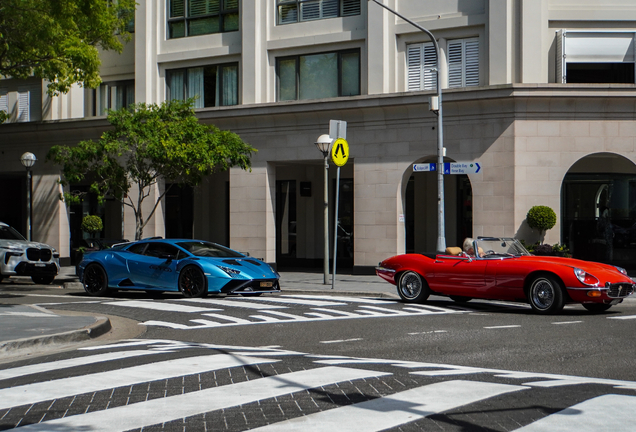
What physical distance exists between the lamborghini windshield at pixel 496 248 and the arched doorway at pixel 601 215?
10288 mm

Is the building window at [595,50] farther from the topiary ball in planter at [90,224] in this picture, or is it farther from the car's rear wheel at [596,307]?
the topiary ball in planter at [90,224]

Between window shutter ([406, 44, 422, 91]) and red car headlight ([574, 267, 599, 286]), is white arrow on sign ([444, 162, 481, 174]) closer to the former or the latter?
window shutter ([406, 44, 422, 91])

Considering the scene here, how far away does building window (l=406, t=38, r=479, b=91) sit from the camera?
78.7 ft

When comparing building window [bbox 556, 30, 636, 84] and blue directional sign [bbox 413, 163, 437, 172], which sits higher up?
building window [bbox 556, 30, 636, 84]

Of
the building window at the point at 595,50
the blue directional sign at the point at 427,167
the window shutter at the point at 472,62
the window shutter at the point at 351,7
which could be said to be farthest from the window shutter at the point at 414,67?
the blue directional sign at the point at 427,167

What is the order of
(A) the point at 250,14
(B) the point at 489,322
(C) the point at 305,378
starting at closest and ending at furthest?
(C) the point at 305,378
(B) the point at 489,322
(A) the point at 250,14

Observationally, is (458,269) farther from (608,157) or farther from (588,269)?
(608,157)

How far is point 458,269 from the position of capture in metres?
15.0

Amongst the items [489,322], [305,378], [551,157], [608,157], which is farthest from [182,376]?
[608,157]

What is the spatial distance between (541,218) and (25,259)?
1453 cm

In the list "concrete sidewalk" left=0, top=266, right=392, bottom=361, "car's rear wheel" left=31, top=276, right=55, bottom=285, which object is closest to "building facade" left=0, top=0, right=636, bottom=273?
"concrete sidewalk" left=0, top=266, right=392, bottom=361

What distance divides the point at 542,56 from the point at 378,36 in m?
5.03

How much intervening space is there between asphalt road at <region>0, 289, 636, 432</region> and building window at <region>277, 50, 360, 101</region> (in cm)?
1361

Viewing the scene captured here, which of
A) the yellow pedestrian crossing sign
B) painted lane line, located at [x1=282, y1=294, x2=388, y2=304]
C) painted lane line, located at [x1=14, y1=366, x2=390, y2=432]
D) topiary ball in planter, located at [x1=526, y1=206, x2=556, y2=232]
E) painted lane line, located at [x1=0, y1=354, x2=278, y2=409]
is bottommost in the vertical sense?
painted lane line, located at [x1=282, y1=294, x2=388, y2=304]
